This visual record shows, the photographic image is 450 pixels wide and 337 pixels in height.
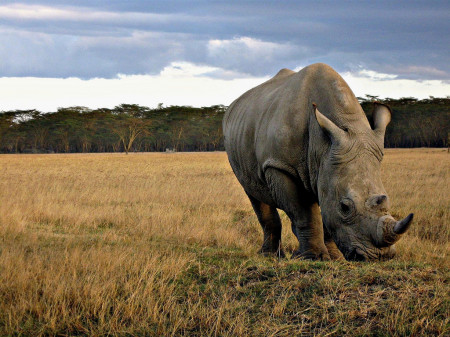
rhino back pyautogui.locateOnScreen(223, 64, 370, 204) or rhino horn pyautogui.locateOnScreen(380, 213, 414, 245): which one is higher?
rhino back pyautogui.locateOnScreen(223, 64, 370, 204)

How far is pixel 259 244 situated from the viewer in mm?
7660

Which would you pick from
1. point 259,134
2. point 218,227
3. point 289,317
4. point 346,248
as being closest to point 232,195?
point 218,227

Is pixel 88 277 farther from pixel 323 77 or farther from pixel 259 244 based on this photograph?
pixel 259 244

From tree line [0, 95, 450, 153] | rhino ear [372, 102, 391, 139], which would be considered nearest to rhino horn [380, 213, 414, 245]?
rhino ear [372, 102, 391, 139]

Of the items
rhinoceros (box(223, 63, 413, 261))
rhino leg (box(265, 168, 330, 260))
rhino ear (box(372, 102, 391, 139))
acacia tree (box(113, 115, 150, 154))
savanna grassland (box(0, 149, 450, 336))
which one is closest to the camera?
savanna grassland (box(0, 149, 450, 336))

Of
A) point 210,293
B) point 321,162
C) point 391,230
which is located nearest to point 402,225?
point 391,230

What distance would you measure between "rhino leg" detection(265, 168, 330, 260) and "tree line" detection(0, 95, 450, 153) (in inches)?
2258

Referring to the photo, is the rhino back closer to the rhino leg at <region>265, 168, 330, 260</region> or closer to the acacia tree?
the rhino leg at <region>265, 168, 330, 260</region>

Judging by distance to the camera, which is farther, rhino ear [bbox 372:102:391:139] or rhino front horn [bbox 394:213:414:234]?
rhino ear [bbox 372:102:391:139]

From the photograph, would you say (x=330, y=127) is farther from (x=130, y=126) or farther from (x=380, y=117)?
(x=130, y=126)

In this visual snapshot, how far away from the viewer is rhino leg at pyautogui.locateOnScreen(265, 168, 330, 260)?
540cm

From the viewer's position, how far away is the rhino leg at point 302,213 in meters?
5.40

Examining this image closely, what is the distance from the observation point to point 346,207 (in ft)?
14.6

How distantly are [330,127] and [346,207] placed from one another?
0.73 m
